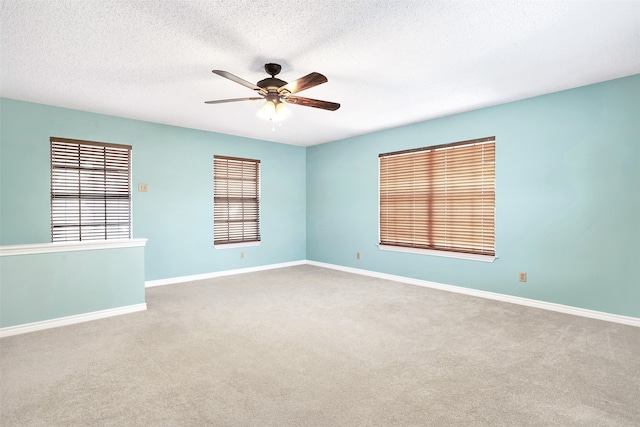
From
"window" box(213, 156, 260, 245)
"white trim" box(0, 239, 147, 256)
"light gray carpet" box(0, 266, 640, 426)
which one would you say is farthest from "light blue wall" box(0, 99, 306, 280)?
"light gray carpet" box(0, 266, 640, 426)

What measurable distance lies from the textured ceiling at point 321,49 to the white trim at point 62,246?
1703 mm

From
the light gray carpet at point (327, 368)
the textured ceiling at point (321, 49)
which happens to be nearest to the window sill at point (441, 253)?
the light gray carpet at point (327, 368)

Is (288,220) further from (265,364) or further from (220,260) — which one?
(265,364)

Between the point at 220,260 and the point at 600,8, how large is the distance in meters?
5.69

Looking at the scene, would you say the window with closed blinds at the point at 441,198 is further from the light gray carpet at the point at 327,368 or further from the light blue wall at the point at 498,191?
the light gray carpet at the point at 327,368

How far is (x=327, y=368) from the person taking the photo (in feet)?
8.34

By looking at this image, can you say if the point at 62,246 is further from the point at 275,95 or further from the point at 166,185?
the point at 275,95

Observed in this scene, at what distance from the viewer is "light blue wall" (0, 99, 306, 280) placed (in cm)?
424

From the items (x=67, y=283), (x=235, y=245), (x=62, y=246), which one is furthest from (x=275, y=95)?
(x=235, y=245)

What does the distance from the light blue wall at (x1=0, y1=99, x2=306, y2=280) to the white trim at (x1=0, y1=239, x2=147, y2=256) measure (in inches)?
49.3

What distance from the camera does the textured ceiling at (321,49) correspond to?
2311 mm

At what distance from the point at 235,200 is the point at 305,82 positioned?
388 cm

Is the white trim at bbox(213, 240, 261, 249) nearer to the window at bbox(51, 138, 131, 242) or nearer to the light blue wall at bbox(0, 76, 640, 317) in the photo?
the light blue wall at bbox(0, 76, 640, 317)

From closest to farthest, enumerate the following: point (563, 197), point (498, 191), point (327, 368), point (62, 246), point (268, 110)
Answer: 1. point (327, 368)
2. point (268, 110)
3. point (62, 246)
4. point (563, 197)
5. point (498, 191)
